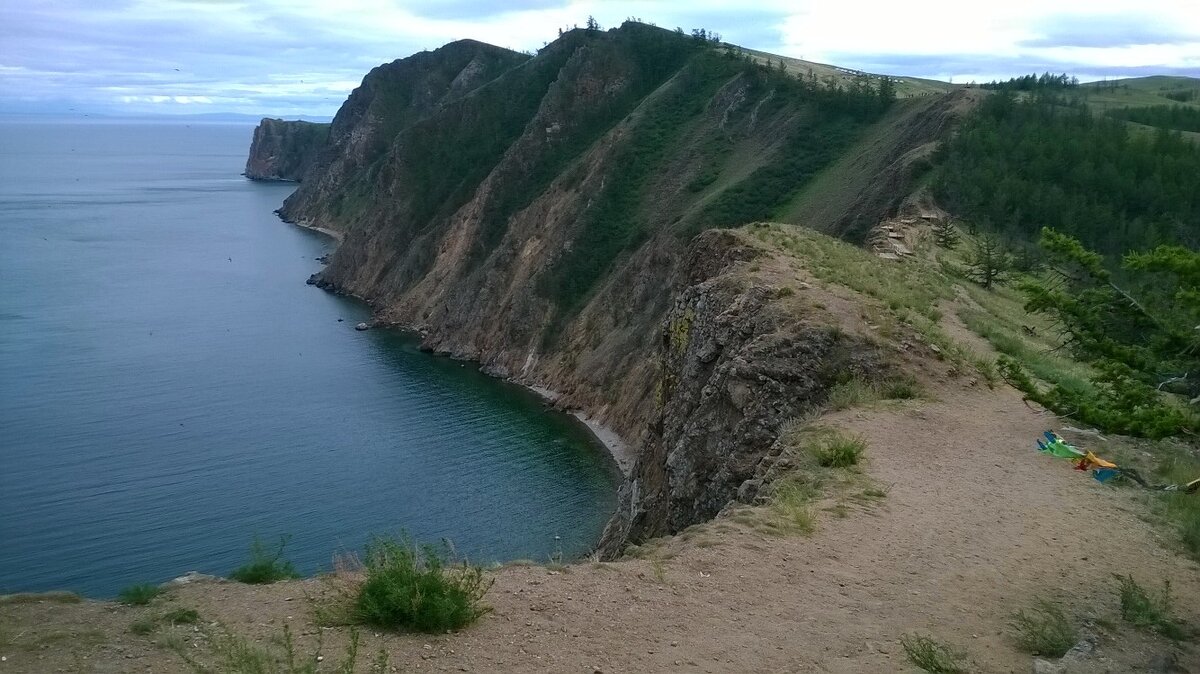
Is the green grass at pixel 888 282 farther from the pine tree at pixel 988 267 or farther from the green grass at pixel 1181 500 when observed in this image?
the green grass at pixel 1181 500

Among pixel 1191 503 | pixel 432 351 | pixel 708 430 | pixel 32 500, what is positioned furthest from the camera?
pixel 432 351

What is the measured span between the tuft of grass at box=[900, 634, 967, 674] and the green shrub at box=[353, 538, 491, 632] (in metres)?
3.83

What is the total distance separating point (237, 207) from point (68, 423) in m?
124

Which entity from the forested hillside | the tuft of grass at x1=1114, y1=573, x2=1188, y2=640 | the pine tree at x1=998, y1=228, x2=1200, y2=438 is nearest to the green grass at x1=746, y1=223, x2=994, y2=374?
the pine tree at x1=998, y1=228, x2=1200, y2=438


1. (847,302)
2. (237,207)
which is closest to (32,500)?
(847,302)

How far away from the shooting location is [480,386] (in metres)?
64.8

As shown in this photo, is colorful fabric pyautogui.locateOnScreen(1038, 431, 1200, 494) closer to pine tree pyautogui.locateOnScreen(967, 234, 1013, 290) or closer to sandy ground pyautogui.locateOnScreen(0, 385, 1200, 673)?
sandy ground pyautogui.locateOnScreen(0, 385, 1200, 673)

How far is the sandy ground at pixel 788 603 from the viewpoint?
25.6 ft

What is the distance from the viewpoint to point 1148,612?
8.53 m

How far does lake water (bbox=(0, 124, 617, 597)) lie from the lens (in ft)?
121

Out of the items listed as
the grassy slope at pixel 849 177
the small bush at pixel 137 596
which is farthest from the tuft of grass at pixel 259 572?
the grassy slope at pixel 849 177

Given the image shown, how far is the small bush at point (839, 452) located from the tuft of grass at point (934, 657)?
17.8 ft

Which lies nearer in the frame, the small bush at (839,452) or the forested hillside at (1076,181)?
the small bush at (839,452)

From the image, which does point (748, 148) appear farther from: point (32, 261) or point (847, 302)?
point (32, 261)
